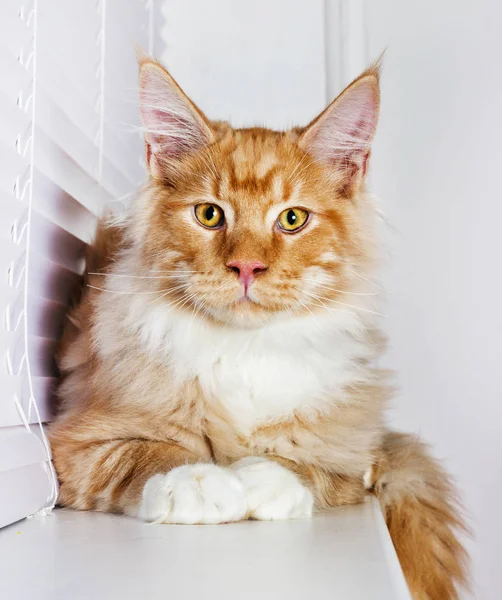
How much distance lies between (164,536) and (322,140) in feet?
3.29

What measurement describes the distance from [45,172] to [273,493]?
91 centimetres

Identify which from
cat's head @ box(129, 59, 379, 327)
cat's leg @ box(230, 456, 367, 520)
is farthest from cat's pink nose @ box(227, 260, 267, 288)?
cat's leg @ box(230, 456, 367, 520)

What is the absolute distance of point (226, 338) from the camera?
1.62 m

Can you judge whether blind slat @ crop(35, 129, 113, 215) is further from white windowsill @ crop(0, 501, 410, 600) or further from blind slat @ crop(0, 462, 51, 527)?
white windowsill @ crop(0, 501, 410, 600)

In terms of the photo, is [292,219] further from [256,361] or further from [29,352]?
[29,352]

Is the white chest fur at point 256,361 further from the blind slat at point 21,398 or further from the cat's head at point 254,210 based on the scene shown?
the blind slat at point 21,398

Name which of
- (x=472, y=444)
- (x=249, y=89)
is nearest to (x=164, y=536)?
(x=472, y=444)

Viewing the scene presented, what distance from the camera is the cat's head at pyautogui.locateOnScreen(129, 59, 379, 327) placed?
1526 mm

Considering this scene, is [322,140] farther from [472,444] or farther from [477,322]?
[472,444]

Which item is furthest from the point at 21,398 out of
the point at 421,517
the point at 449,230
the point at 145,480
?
the point at 449,230

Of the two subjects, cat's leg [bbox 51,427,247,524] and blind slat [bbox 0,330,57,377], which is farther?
blind slat [bbox 0,330,57,377]

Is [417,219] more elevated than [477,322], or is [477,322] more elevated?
[417,219]

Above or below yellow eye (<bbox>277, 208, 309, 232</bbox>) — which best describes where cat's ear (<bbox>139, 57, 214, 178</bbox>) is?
above

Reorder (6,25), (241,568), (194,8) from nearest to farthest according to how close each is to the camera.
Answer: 1. (241,568)
2. (6,25)
3. (194,8)
